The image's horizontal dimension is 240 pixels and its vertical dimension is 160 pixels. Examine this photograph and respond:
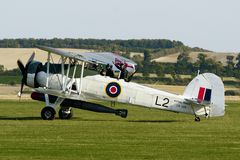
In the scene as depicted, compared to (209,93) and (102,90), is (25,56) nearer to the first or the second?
(102,90)

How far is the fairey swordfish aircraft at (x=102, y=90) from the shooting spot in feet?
80.8

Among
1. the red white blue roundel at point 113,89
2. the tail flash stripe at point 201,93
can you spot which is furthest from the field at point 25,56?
the tail flash stripe at point 201,93

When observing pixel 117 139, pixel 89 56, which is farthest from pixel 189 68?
pixel 117 139

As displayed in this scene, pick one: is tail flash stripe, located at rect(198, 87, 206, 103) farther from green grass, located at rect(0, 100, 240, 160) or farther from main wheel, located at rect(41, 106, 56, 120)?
main wheel, located at rect(41, 106, 56, 120)

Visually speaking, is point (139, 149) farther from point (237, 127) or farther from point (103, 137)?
point (237, 127)

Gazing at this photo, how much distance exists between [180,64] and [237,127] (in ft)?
203

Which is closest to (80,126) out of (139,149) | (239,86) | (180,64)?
(139,149)

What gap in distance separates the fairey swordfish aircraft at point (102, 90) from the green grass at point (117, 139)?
20.0 inches

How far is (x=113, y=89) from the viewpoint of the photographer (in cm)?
2481

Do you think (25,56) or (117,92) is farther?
(25,56)

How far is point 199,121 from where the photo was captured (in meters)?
24.8

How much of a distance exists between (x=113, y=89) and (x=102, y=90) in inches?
15.2

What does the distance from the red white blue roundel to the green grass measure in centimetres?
93

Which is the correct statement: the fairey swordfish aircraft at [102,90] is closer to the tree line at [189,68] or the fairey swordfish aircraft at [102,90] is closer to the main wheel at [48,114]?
the main wheel at [48,114]
